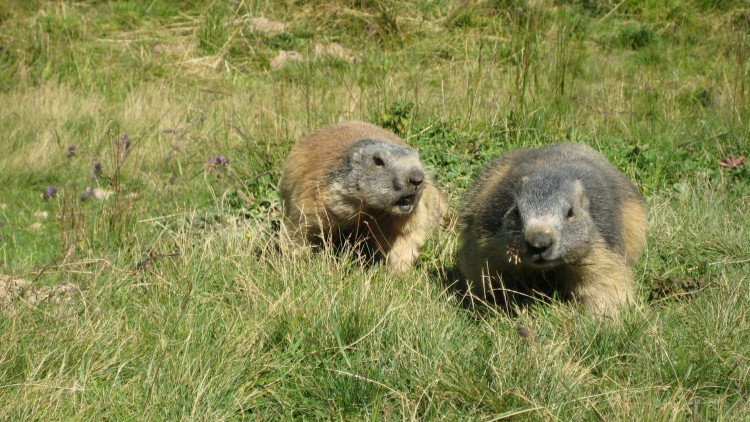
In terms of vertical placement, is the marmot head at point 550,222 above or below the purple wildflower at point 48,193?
above

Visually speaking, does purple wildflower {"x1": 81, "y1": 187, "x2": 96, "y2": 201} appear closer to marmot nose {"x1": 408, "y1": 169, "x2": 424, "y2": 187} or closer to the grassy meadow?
the grassy meadow

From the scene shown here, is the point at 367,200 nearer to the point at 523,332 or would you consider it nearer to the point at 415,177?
the point at 415,177

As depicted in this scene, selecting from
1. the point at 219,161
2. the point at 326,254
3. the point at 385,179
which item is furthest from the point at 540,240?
the point at 219,161

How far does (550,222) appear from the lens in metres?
5.00

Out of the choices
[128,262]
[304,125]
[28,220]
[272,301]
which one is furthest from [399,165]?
[28,220]

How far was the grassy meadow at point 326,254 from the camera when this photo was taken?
4.28 metres

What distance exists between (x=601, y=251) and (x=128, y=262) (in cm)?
330

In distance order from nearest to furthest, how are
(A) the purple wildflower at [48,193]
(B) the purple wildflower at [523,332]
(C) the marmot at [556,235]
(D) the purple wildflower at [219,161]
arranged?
(B) the purple wildflower at [523,332] < (C) the marmot at [556,235] < (A) the purple wildflower at [48,193] < (D) the purple wildflower at [219,161]

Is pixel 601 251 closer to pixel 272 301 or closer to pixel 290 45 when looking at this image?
pixel 272 301

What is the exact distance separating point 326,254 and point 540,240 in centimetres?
181

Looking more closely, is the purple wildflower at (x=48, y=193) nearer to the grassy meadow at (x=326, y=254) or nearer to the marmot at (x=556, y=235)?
the grassy meadow at (x=326, y=254)

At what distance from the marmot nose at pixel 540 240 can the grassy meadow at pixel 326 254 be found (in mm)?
479

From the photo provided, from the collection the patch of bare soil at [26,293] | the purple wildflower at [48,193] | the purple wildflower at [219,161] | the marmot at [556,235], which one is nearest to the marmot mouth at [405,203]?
the marmot at [556,235]

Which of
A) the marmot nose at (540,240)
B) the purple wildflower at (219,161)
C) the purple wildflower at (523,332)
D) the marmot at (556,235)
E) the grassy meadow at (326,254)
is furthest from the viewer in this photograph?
the purple wildflower at (219,161)
